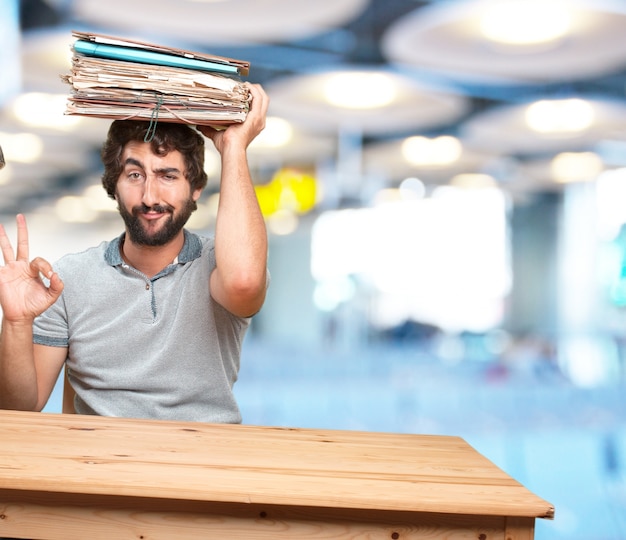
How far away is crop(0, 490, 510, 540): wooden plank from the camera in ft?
3.52

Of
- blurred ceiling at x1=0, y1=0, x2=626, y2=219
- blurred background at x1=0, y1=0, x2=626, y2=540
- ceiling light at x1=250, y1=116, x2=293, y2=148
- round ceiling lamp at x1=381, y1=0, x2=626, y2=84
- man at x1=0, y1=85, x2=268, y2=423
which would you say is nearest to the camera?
man at x1=0, y1=85, x2=268, y2=423

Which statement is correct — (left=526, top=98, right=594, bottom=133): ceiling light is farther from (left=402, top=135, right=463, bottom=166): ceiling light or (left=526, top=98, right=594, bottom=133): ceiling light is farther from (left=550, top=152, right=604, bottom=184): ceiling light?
(left=550, top=152, right=604, bottom=184): ceiling light

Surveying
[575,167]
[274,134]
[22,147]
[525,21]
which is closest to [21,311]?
[525,21]

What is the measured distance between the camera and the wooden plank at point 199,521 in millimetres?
1074

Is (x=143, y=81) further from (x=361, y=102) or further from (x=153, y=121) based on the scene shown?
(x=361, y=102)

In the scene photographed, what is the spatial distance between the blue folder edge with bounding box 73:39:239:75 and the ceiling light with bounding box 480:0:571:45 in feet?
11.9

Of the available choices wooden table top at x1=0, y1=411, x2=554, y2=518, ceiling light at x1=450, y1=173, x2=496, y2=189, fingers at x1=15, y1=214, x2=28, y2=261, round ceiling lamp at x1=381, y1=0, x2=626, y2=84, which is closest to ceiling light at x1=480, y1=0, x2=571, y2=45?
round ceiling lamp at x1=381, y1=0, x2=626, y2=84

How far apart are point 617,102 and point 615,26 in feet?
8.01

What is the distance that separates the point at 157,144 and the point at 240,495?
33.9 inches

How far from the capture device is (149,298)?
164 cm

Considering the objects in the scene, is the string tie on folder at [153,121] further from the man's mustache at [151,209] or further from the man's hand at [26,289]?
the man's hand at [26,289]

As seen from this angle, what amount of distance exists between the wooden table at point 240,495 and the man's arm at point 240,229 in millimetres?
369

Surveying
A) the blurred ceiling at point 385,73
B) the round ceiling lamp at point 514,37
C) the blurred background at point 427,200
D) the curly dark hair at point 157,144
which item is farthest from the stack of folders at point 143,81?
the round ceiling lamp at point 514,37

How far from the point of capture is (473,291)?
9.34 meters
